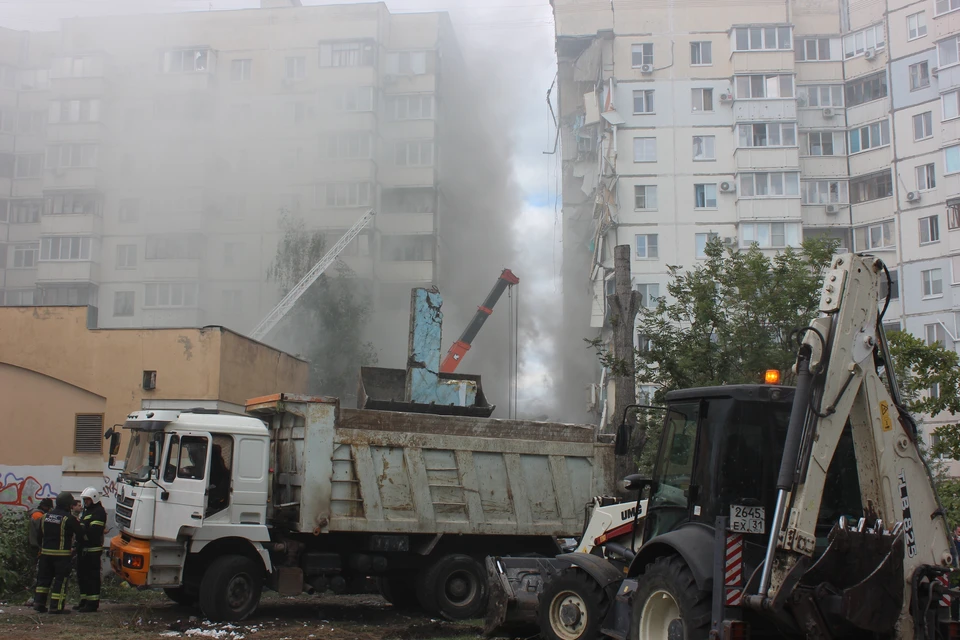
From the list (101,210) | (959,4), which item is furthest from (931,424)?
(101,210)

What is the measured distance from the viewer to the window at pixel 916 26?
4219 centimetres

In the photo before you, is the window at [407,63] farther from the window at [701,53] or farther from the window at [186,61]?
the window at [701,53]

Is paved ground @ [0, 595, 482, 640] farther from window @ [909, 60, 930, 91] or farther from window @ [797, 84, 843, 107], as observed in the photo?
window @ [797, 84, 843, 107]

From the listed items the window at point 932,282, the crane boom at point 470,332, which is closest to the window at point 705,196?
the window at point 932,282

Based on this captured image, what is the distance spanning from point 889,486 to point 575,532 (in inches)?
300

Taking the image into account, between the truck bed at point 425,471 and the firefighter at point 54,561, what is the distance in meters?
2.81

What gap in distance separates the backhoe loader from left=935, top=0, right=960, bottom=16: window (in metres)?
40.6

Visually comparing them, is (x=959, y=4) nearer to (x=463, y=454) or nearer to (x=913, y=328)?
(x=913, y=328)

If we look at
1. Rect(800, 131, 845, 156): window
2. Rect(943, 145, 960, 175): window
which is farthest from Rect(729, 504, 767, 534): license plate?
Rect(800, 131, 845, 156): window

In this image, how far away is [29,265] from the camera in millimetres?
52812

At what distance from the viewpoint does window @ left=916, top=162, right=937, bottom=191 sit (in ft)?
133

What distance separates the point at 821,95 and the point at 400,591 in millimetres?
39965

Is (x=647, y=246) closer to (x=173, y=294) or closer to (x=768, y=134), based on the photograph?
(x=768, y=134)

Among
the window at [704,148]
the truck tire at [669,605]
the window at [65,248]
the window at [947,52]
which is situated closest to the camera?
the truck tire at [669,605]
